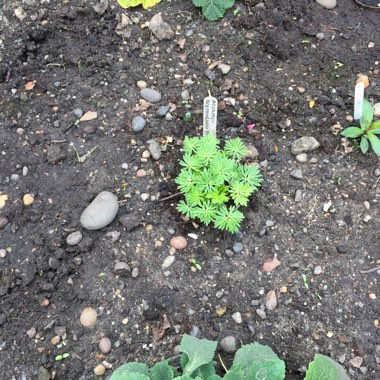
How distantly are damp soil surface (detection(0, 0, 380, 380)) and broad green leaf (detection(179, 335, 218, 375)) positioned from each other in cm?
25

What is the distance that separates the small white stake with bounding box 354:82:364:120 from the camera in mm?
2363

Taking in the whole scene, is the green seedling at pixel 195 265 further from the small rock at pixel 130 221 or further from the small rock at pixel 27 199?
the small rock at pixel 27 199

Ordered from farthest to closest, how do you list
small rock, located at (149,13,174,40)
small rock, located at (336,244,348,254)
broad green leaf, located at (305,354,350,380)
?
1. small rock, located at (149,13,174,40)
2. small rock, located at (336,244,348,254)
3. broad green leaf, located at (305,354,350,380)

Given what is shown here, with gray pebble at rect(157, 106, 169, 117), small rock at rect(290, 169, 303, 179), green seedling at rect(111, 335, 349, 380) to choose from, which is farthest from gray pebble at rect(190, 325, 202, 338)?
gray pebble at rect(157, 106, 169, 117)

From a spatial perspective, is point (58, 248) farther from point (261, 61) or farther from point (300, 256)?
point (261, 61)

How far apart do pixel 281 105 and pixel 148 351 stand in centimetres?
138

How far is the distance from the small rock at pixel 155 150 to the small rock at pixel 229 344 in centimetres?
91

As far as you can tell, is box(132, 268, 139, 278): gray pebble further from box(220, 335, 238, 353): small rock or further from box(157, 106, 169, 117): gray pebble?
box(157, 106, 169, 117): gray pebble

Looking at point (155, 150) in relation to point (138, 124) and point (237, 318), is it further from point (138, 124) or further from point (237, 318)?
point (237, 318)

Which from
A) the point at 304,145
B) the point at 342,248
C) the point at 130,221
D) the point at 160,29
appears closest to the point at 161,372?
the point at 130,221

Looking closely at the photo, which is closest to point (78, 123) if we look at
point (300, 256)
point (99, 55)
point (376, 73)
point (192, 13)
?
point (99, 55)

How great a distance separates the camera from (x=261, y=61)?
2.69 metres

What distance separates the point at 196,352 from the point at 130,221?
73cm

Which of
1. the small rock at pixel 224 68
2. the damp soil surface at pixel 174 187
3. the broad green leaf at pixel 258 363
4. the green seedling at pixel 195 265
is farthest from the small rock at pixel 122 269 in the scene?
the small rock at pixel 224 68
